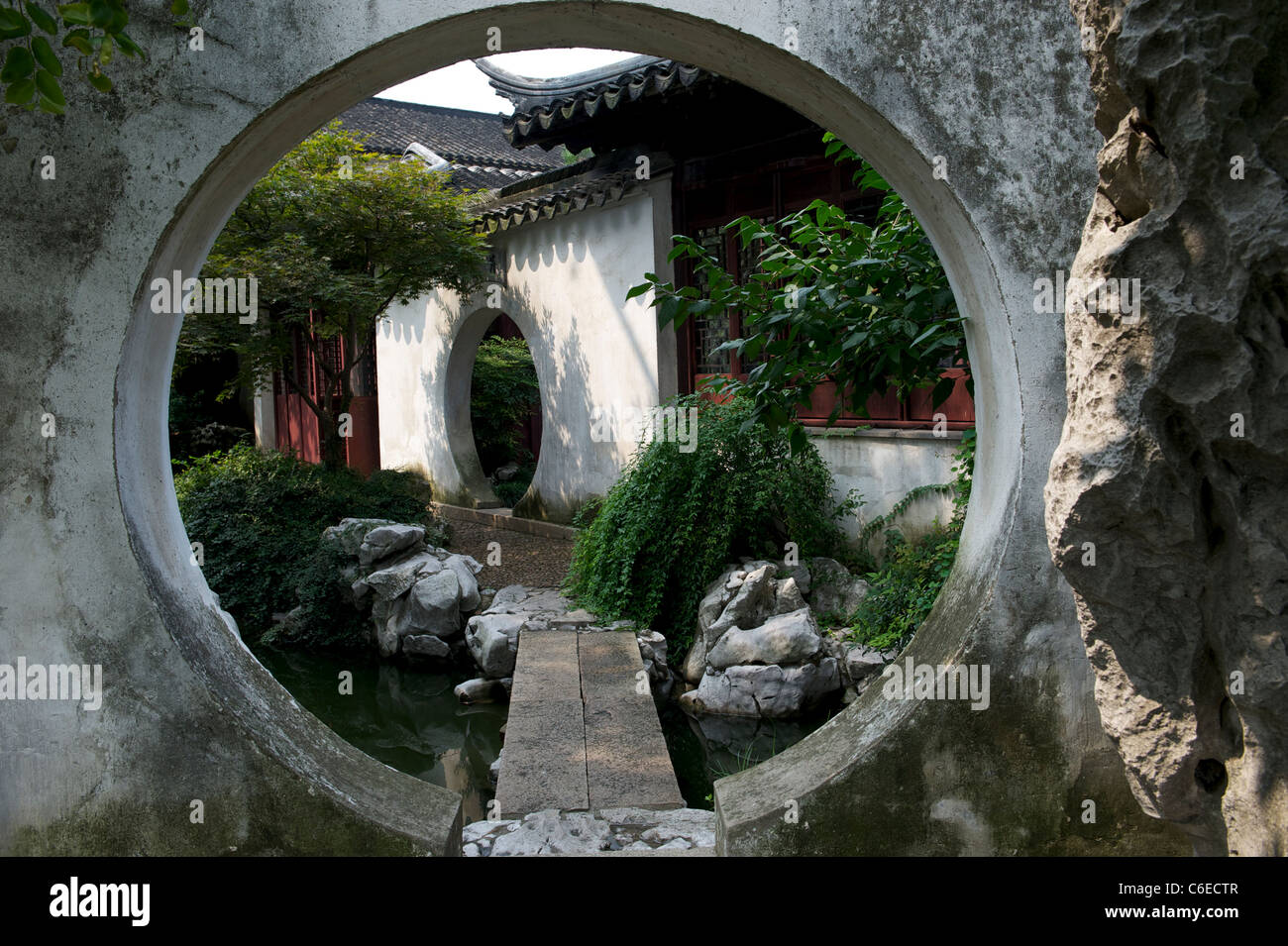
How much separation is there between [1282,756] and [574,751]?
3.14 meters

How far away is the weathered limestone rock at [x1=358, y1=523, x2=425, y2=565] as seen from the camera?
7.90m

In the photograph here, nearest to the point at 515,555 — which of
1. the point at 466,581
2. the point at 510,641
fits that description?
the point at 466,581

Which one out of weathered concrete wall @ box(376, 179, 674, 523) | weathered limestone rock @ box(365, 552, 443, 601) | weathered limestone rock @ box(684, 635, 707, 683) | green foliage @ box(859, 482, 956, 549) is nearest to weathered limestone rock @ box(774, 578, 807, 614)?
weathered limestone rock @ box(684, 635, 707, 683)

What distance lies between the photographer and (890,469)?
7012 millimetres

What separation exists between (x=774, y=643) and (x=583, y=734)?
5.12ft

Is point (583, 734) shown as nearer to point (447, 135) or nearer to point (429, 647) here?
point (429, 647)

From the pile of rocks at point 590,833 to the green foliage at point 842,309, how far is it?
1.42 meters

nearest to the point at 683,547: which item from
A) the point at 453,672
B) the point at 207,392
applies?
the point at 453,672

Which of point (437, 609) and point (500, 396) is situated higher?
point (500, 396)

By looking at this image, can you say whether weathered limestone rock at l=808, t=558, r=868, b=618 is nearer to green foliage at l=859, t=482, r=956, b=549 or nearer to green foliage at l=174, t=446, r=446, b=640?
green foliage at l=859, t=482, r=956, b=549

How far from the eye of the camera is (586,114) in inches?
321

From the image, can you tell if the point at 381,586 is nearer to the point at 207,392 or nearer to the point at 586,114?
the point at 586,114

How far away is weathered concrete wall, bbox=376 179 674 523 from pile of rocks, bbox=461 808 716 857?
540 cm

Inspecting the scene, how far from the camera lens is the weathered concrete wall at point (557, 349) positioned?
900 centimetres
